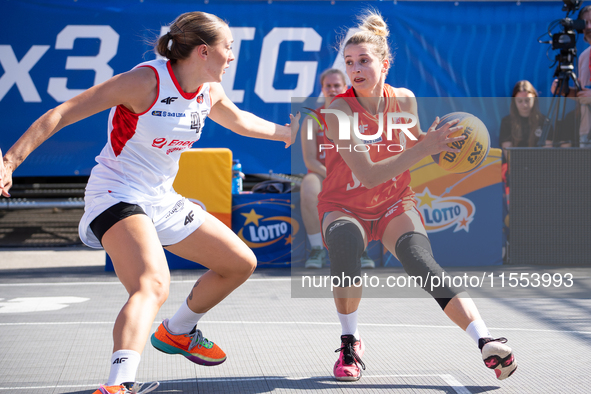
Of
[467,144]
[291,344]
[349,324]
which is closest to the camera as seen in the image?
[349,324]

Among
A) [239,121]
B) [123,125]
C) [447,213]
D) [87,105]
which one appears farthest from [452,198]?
[87,105]

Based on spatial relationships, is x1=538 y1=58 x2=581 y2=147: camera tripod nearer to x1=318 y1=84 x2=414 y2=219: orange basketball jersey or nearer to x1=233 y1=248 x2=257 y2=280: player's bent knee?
x1=318 y1=84 x2=414 y2=219: orange basketball jersey

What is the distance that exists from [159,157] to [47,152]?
602cm

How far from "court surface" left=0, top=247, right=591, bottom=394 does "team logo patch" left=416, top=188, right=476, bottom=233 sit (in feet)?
5.80

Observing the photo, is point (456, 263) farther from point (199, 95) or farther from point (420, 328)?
point (199, 95)

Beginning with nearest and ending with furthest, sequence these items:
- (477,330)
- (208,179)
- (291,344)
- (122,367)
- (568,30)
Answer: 1. (122,367)
2. (477,330)
3. (291,344)
4. (208,179)
5. (568,30)

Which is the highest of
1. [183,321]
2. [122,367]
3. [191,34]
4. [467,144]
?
[191,34]

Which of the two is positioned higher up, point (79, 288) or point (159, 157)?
point (159, 157)

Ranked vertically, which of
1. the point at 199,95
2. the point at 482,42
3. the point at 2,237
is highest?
the point at 482,42

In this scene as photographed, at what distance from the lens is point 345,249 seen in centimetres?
327

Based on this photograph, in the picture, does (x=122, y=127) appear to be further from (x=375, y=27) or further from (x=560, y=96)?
(x=560, y=96)

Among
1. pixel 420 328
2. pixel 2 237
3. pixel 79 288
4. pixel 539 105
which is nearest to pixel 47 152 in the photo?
pixel 2 237

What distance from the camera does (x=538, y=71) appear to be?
8.91 m

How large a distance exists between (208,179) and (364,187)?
3680 mm
